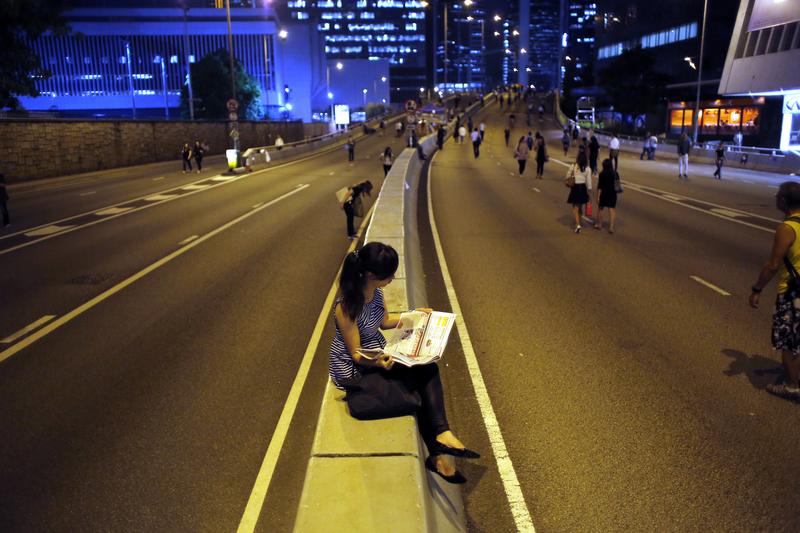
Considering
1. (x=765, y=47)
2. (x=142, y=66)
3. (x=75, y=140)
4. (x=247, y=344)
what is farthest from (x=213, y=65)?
(x=247, y=344)

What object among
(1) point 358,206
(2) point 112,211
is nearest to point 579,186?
(1) point 358,206

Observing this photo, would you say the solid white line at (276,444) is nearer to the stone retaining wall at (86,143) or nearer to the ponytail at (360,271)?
the ponytail at (360,271)

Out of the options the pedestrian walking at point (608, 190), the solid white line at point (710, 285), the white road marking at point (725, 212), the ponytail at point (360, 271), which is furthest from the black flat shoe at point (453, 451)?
the white road marking at point (725, 212)

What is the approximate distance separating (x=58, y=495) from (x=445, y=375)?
3639 millimetres

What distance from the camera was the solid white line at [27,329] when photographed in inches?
343

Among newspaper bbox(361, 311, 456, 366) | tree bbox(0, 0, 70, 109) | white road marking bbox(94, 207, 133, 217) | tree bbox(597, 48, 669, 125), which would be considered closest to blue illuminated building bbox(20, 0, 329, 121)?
tree bbox(597, 48, 669, 125)

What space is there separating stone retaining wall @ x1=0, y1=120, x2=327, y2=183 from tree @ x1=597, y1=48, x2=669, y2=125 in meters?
46.8

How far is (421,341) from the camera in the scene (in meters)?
5.14

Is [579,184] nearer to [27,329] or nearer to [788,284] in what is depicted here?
[788,284]

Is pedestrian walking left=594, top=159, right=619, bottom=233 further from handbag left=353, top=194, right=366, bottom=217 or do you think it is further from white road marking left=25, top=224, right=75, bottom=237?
white road marking left=25, top=224, right=75, bottom=237

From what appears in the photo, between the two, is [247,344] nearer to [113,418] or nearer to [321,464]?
[113,418]

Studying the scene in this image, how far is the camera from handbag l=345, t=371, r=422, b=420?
498 cm

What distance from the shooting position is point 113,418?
20.6 ft

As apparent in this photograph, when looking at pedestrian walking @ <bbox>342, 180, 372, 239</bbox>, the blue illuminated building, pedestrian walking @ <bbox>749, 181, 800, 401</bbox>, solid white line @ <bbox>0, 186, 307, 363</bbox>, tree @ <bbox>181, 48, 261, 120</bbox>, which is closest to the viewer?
pedestrian walking @ <bbox>749, 181, 800, 401</bbox>
